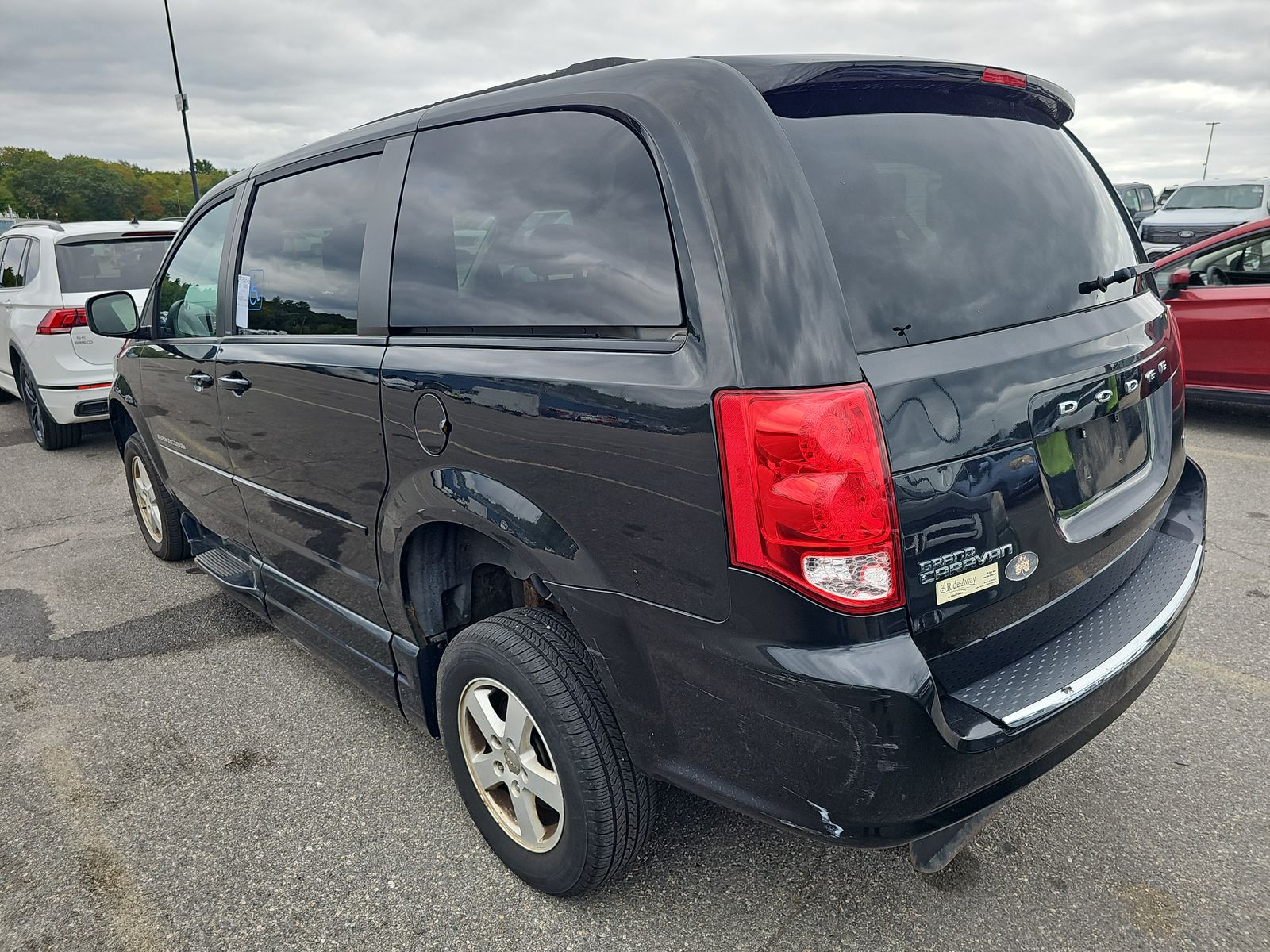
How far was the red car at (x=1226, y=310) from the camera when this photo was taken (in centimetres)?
602

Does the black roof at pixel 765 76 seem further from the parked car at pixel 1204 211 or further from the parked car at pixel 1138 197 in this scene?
the parked car at pixel 1138 197

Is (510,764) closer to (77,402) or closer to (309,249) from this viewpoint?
(309,249)

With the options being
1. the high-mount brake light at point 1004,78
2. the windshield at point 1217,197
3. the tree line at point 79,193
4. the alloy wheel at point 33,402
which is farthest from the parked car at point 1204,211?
the tree line at point 79,193

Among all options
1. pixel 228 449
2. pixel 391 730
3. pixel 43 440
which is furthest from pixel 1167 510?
pixel 43 440

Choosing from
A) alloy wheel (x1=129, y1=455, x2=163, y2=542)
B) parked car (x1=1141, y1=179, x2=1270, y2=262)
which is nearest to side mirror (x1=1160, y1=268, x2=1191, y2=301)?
alloy wheel (x1=129, y1=455, x2=163, y2=542)

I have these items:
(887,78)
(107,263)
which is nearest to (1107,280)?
(887,78)

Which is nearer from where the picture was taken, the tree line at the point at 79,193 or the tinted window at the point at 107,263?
the tinted window at the point at 107,263

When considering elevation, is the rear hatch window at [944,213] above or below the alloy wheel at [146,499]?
above

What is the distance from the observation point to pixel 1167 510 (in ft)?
7.90

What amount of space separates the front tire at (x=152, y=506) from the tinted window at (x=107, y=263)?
2920 millimetres

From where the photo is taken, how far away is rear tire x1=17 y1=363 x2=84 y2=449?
732cm

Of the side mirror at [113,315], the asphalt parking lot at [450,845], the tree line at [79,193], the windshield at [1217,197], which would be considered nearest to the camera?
the asphalt parking lot at [450,845]

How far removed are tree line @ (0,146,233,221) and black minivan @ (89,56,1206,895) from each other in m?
86.0

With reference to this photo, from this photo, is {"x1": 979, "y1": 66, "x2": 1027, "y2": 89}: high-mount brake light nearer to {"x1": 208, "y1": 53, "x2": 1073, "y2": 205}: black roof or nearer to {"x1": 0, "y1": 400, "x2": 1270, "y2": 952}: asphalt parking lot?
{"x1": 208, "y1": 53, "x2": 1073, "y2": 205}: black roof
